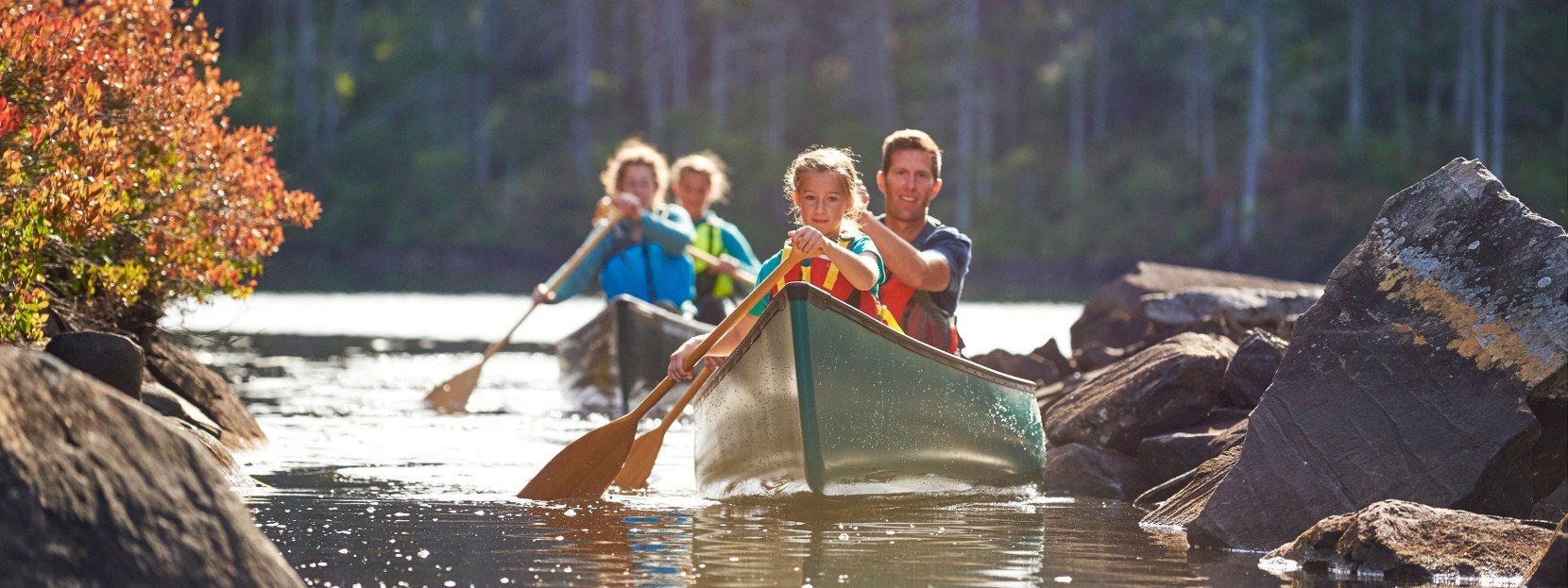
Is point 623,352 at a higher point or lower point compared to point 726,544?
higher

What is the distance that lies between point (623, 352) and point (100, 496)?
8.64 metres

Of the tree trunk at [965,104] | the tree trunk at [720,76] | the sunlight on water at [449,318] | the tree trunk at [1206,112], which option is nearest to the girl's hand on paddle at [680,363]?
the sunlight on water at [449,318]

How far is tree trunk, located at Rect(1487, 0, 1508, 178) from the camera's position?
35.2 metres

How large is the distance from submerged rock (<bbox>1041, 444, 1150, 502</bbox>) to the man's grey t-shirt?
39.4 inches

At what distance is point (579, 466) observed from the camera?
792 cm

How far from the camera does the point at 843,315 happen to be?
6715 mm

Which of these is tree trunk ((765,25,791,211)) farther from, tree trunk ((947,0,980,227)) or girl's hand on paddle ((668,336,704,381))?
girl's hand on paddle ((668,336,704,381))

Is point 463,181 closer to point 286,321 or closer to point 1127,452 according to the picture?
point 286,321

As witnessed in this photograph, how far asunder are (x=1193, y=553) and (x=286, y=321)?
2004cm

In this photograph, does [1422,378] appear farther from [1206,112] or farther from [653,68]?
[653,68]

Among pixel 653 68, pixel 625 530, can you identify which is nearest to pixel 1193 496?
pixel 625 530

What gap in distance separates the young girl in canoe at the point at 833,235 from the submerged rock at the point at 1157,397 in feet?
5.65

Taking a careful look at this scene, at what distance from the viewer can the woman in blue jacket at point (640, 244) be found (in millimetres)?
12742

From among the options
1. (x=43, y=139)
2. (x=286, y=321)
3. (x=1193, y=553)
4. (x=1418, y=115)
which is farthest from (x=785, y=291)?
(x=1418, y=115)
